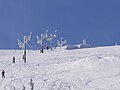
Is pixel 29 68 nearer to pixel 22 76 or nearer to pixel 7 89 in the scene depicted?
pixel 22 76

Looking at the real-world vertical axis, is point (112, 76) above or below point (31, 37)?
below

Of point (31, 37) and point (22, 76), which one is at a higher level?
point (31, 37)

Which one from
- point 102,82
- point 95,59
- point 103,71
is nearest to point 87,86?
point 102,82

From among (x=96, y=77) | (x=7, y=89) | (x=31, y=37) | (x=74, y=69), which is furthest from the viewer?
(x=31, y=37)

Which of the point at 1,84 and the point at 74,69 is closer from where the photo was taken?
the point at 1,84

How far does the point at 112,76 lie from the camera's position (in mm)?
65938

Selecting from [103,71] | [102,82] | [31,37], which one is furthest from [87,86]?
[31,37]

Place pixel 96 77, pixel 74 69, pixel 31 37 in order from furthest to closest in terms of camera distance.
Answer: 1. pixel 31 37
2. pixel 74 69
3. pixel 96 77

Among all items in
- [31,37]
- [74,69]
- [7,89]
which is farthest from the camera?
[31,37]

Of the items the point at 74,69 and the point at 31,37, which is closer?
the point at 74,69

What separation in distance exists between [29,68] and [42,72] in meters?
4.14

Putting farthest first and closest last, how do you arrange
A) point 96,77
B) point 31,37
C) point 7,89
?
point 31,37
point 96,77
point 7,89

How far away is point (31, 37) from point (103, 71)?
2688 cm

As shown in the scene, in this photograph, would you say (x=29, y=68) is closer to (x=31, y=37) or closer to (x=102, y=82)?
(x=102, y=82)
